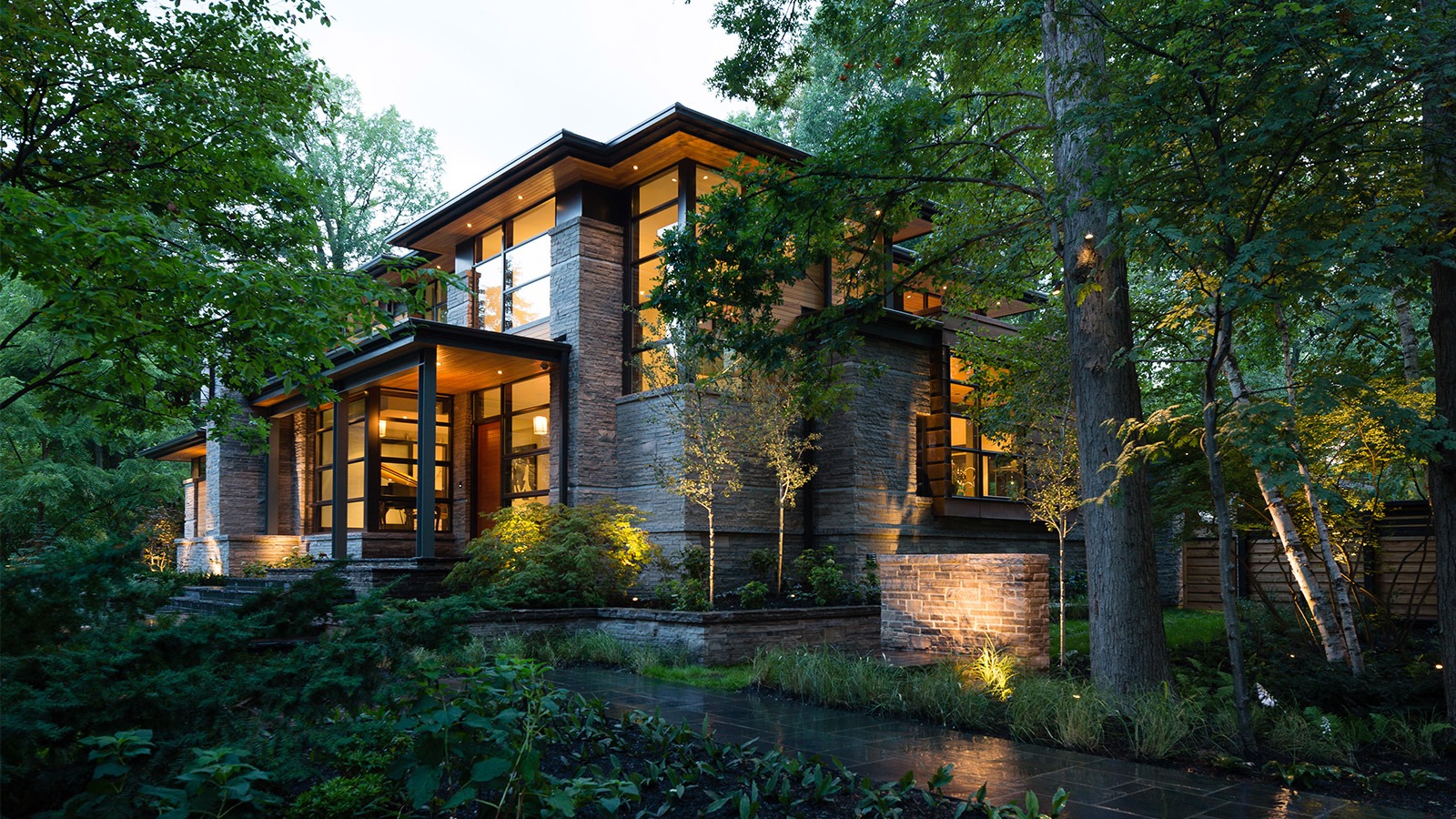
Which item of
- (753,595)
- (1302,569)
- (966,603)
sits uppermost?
(1302,569)

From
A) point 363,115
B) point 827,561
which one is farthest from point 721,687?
point 363,115

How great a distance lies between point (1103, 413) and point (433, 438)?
9857mm

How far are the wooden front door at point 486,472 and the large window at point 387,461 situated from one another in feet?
2.27

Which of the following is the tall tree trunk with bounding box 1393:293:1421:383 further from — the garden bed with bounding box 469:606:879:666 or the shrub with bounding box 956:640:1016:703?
the garden bed with bounding box 469:606:879:666

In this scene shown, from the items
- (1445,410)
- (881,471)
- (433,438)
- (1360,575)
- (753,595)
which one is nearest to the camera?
(1445,410)

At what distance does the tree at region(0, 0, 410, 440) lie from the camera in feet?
24.5

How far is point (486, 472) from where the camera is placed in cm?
1734

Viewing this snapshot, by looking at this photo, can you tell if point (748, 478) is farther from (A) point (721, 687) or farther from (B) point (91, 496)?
(B) point (91, 496)

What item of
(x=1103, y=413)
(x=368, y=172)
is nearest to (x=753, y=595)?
(x=1103, y=413)

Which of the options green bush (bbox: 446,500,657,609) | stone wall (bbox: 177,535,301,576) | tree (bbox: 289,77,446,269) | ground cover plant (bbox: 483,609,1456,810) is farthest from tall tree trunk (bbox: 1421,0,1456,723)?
tree (bbox: 289,77,446,269)

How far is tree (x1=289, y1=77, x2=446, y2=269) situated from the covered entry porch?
11.7m

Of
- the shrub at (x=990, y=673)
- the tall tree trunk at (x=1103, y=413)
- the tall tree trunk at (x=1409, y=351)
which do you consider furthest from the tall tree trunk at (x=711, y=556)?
the tall tree trunk at (x=1409, y=351)

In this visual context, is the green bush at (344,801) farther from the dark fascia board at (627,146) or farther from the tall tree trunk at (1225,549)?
the dark fascia board at (627,146)

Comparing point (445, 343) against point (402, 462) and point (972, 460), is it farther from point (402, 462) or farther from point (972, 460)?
point (972, 460)
